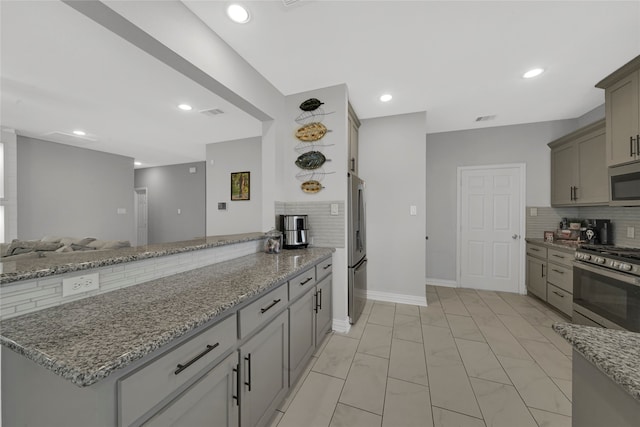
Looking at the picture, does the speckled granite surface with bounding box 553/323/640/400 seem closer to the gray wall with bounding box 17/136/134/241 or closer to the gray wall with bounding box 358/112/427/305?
the gray wall with bounding box 358/112/427/305

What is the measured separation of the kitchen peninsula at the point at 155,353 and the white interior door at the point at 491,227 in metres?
3.47

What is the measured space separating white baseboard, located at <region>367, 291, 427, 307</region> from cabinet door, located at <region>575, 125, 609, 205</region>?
2.28 m

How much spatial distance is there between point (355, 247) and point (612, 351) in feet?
6.66

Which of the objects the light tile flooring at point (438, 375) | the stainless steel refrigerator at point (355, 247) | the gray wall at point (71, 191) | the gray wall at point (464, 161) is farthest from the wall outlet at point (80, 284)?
the gray wall at point (71, 191)

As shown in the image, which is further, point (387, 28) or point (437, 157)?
point (437, 157)

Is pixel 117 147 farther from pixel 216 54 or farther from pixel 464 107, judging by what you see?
pixel 464 107

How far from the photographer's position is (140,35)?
1.34 metres

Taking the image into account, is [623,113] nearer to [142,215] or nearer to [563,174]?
[563,174]

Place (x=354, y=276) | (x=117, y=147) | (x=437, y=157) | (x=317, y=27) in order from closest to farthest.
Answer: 1. (x=317, y=27)
2. (x=354, y=276)
3. (x=437, y=157)
4. (x=117, y=147)

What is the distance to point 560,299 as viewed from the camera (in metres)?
2.80

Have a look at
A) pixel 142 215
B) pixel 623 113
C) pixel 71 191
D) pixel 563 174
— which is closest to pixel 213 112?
pixel 71 191

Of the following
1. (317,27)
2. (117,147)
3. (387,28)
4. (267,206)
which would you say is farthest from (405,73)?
(117,147)

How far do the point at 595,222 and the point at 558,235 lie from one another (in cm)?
39

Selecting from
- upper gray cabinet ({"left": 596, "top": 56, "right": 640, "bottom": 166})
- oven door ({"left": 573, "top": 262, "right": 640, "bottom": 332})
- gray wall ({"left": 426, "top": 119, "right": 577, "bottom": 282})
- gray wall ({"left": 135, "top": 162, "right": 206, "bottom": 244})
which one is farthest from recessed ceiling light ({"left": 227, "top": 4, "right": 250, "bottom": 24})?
gray wall ({"left": 135, "top": 162, "right": 206, "bottom": 244})
